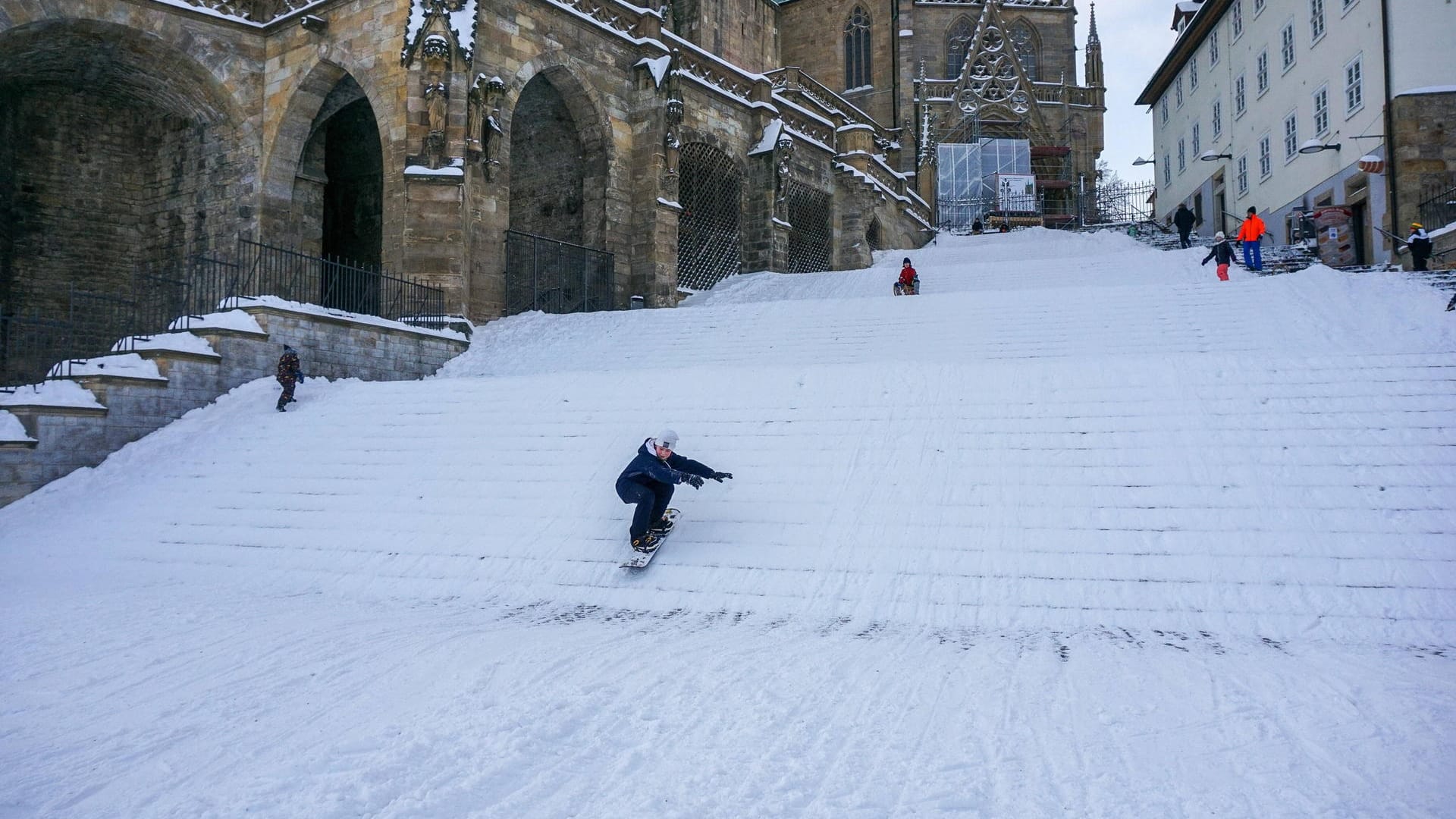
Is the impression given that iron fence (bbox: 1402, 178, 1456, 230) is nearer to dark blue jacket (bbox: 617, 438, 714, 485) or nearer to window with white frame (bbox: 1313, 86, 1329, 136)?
window with white frame (bbox: 1313, 86, 1329, 136)

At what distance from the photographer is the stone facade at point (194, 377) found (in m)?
10.1

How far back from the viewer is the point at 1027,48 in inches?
1702

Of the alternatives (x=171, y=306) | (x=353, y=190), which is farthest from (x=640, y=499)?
(x=353, y=190)

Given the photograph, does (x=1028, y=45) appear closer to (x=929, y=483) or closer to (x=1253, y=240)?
(x=1253, y=240)

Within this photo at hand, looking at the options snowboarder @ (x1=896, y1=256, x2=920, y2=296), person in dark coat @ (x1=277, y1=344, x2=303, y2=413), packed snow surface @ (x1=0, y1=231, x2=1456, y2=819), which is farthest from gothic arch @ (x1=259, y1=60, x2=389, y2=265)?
snowboarder @ (x1=896, y1=256, x2=920, y2=296)

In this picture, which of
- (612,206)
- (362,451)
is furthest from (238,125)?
(362,451)

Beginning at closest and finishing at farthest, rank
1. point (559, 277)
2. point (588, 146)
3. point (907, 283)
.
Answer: point (907, 283), point (559, 277), point (588, 146)

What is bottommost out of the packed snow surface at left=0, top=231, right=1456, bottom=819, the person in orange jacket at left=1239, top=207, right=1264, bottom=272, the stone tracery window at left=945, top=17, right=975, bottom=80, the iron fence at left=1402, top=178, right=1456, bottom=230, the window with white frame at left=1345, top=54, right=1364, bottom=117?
the packed snow surface at left=0, top=231, right=1456, bottom=819

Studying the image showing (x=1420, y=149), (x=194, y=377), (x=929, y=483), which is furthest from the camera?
(x=1420, y=149)

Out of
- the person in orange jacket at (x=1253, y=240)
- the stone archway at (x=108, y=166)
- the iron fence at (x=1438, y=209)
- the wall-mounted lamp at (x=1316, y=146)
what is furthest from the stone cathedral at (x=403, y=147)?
the iron fence at (x=1438, y=209)

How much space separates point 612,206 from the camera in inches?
803

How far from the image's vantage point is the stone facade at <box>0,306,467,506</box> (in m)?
10.1

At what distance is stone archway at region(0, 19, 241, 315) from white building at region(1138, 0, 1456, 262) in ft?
78.5

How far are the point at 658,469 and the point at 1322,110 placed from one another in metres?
22.5
